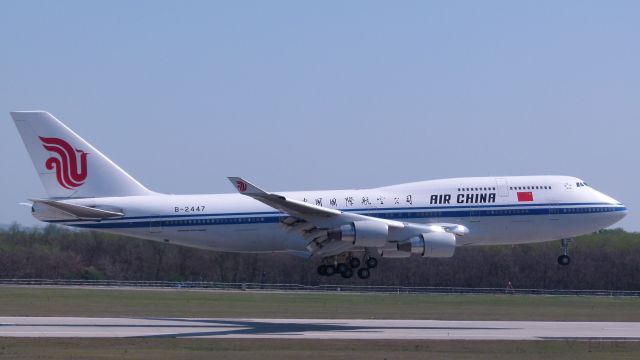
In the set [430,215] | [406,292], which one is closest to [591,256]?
[406,292]

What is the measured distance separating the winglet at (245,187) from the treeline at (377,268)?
115 ft

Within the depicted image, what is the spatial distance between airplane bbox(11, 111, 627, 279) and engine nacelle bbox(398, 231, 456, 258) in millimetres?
55

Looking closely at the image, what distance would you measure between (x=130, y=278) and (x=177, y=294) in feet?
58.9

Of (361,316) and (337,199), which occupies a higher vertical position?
(337,199)

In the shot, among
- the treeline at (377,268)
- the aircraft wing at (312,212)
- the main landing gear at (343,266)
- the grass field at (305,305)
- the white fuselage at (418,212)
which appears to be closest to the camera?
the aircraft wing at (312,212)

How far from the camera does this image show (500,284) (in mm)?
83938

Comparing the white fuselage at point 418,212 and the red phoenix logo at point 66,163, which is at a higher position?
the red phoenix logo at point 66,163

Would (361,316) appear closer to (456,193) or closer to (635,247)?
(456,193)

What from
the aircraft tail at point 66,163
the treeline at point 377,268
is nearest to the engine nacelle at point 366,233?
the aircraft tail at point 66,163

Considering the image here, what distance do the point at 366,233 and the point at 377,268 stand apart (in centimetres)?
3498

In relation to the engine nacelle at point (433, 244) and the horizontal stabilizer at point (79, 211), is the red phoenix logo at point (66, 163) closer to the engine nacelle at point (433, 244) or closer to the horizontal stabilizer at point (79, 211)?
the horizontal stabilizer at point (79, 211)

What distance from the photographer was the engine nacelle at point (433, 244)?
159 ft

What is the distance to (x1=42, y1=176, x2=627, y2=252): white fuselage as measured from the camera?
50188 mm

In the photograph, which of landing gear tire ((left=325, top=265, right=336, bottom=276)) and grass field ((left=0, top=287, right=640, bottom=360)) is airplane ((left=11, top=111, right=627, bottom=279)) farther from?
grass field ((left=0, top=287, right=640, bottom=360))
